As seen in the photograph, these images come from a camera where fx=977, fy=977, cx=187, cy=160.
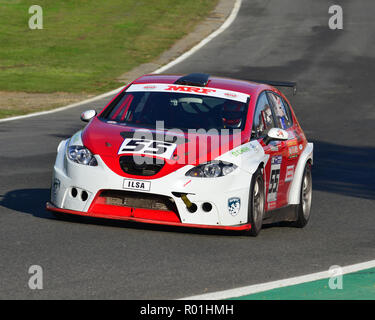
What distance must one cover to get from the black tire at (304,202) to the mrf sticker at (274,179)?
51 cm

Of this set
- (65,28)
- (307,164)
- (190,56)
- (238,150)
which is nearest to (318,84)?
(190,56)

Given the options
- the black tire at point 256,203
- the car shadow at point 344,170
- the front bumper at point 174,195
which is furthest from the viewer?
the car shadow at point 344,170

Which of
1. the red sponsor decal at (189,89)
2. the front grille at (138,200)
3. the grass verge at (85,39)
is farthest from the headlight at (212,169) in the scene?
the grass verge at (85,39)

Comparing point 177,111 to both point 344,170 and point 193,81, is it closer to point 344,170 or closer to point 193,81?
point 193,81

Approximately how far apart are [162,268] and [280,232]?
9.16 ft

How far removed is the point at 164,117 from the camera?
10.3 m

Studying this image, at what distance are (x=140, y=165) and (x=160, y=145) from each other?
0.29m

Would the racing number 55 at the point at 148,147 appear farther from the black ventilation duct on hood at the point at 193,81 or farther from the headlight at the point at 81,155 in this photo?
the black ventilation duct on hood at the point at 193,81

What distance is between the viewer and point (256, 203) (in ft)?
31.6

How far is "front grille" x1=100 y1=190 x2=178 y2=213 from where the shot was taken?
9180 mm

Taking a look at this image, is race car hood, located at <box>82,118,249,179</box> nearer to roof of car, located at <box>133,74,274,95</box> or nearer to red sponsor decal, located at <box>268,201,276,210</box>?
red sponsor decal, located at <box>268,201,276,210</box>

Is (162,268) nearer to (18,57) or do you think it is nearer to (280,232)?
(280,232)

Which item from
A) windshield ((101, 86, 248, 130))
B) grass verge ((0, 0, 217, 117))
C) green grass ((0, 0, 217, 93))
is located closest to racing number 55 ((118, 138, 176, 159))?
windshield ((101, 86, 248, 130))

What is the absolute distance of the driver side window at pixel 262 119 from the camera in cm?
1016
